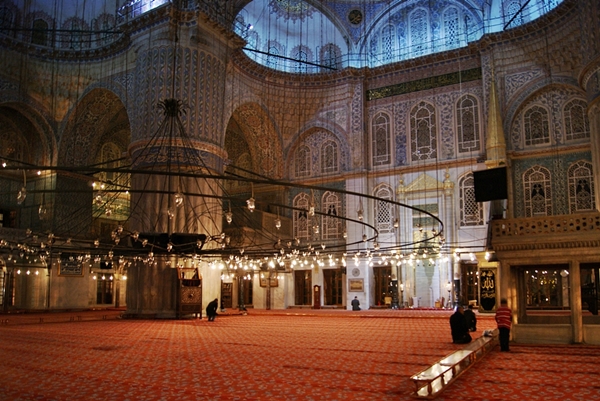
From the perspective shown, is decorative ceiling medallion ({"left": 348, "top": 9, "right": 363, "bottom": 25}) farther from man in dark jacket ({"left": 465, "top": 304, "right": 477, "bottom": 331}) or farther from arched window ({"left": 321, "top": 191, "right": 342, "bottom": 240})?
man in dark jacket ({"left": 465, "top": 304, "right": 477, "bottom": 331})

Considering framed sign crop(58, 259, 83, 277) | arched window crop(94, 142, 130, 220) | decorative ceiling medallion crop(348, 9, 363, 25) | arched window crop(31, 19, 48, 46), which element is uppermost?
decorative ceiling medallion crop(348, 9, 363, 25)

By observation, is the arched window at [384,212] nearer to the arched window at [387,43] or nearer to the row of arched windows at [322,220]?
the row of arched windows at [322,220]

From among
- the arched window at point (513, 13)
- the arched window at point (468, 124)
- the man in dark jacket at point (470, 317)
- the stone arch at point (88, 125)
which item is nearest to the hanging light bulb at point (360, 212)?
the man in dark jacket at point (470, 317)

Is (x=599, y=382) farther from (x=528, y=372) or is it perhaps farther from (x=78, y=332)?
(x=78, y=332)

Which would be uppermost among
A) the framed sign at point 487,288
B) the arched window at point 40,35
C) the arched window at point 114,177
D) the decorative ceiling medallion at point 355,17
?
the decorative ceiling medallion at point 355,17

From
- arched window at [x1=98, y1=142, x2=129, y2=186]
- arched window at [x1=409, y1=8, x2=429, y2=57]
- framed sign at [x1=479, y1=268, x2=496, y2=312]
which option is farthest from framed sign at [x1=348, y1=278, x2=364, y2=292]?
arched window at [x1=98, y1=142, x2=129, y2=186]

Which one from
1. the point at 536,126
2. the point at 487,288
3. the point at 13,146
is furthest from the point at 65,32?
the point at 487,288

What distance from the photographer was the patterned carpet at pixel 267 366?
4.56 meters

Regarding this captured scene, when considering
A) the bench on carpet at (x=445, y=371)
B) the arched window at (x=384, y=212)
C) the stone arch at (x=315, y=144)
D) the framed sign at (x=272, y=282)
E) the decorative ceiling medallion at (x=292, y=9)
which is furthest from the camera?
the decorative ceiling medallion at (x=292, y=9)

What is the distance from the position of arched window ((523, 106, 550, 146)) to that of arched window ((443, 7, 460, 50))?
3.25 metres

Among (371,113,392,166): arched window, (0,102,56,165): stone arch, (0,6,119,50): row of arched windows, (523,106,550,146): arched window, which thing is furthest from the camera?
(371,113,392,166): arched window

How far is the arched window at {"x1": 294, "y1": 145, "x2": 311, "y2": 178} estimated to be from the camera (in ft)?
60.8

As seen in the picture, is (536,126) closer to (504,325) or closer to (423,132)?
(423,132)

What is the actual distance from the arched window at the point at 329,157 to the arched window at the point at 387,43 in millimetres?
3255
